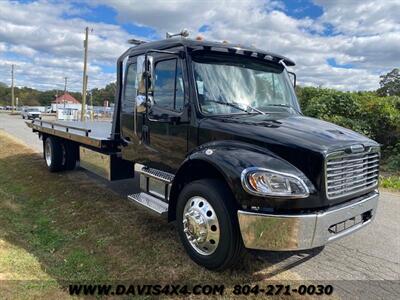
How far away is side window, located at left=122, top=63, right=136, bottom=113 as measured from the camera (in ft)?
19.1

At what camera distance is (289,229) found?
133 inches

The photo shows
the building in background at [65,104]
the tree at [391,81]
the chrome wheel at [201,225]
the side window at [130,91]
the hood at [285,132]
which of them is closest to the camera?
the hood at [285,132]

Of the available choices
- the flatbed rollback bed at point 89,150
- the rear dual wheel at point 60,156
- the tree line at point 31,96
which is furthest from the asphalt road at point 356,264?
the tree line at point 31,96

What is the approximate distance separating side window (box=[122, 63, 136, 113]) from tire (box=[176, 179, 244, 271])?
7.09ft

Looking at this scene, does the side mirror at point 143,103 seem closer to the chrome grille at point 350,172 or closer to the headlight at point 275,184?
the headlight at point 275,184

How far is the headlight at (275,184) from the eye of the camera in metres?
3.38

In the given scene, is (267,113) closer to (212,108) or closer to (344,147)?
(212,108)

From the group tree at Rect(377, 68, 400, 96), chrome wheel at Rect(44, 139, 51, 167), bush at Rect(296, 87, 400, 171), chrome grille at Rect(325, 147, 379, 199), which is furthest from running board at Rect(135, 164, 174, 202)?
tree at Rect(377, 68, 400, 96)

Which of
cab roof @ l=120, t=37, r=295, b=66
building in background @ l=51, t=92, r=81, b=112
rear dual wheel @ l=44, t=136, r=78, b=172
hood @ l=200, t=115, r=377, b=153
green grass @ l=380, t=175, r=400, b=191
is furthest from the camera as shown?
building in background @ l=51, t=92, r=81, b=112

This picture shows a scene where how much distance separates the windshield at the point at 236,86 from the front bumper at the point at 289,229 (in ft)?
4.83

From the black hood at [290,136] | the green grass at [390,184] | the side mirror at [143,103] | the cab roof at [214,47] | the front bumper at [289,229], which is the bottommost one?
the green grass at [390,184]

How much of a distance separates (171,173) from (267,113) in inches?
58.2

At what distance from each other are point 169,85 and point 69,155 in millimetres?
5085

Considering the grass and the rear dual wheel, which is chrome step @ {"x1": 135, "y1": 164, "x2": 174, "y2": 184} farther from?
the rear dual wheel
